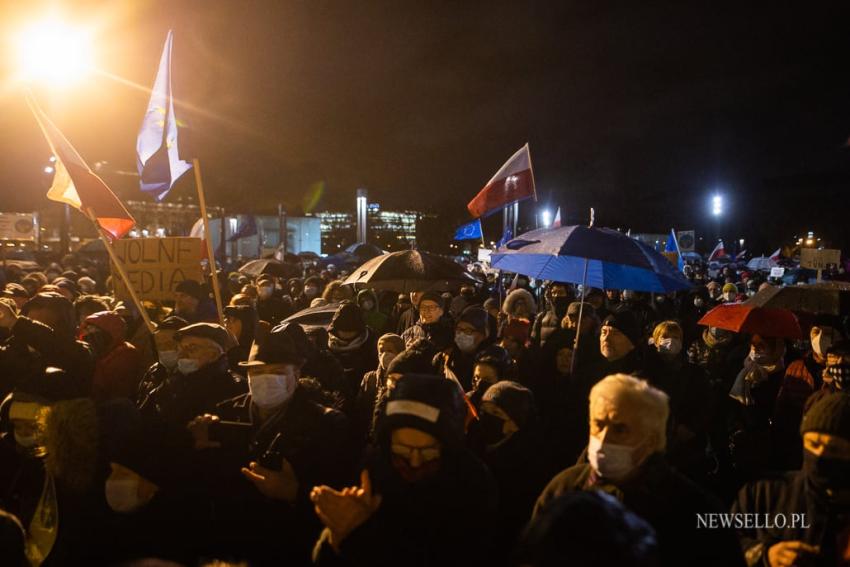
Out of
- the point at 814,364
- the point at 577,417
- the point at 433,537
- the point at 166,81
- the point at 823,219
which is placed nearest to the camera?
the point at 433,537

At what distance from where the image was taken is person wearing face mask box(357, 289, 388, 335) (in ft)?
24.7

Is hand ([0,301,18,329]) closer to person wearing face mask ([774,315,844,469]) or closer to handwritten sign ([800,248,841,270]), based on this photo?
person wearing face mask ([774,315,844,469])

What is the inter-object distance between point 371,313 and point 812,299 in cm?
516

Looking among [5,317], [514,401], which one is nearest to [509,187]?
[514,401]

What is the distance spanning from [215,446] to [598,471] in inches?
81.0

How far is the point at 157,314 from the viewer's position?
764cm

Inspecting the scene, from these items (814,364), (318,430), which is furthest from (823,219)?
(318,430)

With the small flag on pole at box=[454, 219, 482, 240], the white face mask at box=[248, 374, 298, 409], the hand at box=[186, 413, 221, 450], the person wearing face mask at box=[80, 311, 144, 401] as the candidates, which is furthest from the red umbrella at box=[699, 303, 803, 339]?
the small flag on pole at box=[454, 219, 482, 240]

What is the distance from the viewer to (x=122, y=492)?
9.05ft

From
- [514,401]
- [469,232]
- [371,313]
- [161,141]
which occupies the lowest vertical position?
[514,401]

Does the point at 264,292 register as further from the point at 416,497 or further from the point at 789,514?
the point at 789,514

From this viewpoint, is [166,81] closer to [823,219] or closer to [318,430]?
[318,430]

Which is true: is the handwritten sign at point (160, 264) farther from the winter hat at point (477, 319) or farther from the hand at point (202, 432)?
the hand at point (202, 432)

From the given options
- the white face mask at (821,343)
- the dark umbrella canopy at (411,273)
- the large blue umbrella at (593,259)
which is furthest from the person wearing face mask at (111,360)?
the white face mask at (821,343)
